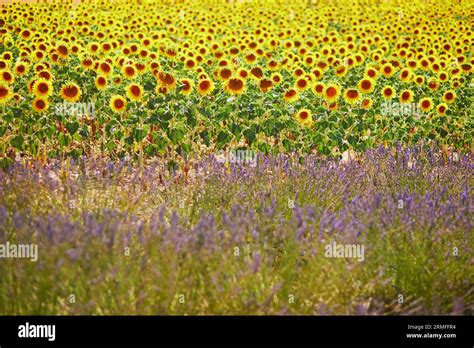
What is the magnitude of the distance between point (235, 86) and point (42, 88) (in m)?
1.75

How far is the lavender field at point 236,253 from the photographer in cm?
365

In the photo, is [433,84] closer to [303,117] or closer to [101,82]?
[303,117]

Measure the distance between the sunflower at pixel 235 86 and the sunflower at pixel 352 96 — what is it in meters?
1.13

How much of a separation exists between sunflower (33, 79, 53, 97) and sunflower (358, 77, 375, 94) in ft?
10.1

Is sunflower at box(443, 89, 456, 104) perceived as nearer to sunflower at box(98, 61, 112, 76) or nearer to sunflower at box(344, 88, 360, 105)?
sunflower at box(344, 88, 360, 105)

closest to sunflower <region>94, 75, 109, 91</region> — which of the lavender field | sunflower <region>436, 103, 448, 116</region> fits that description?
the lavender field

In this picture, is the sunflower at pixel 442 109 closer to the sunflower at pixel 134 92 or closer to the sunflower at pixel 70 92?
the sunflower at pixel 134 92

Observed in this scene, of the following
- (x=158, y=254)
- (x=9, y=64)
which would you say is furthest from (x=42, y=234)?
(x=9, y=64)

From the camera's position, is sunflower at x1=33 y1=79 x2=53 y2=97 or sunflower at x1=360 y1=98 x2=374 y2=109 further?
sunflower at x1=360 y1=98 x2=374 y2=109

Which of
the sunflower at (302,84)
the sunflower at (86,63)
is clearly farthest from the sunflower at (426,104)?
the sunflower at (86,63)

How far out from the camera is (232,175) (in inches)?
201

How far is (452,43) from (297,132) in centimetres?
491

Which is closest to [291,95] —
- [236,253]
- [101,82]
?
[101,82]

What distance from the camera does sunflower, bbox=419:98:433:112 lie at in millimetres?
6961
